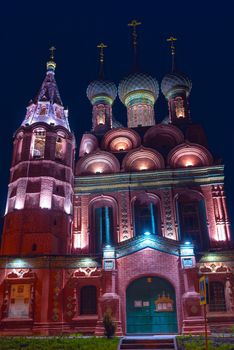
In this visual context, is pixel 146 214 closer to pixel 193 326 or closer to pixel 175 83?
pixel 193 326

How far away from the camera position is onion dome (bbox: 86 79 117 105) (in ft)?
108

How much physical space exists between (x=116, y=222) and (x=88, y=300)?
223 inches

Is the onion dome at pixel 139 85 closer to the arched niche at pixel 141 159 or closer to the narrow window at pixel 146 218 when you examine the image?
the arched niche at pixel 141 159

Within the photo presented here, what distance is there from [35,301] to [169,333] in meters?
7.26

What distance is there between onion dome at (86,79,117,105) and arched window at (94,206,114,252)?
11.8m

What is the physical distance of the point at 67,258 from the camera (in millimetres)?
20875

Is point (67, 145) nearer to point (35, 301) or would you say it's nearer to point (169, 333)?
point (35, 301)

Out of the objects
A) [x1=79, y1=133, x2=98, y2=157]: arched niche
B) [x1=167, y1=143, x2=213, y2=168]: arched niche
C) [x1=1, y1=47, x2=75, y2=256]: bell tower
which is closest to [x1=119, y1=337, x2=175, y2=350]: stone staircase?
[x1=1, y1=47, x2=75, y2=256]: bell tower

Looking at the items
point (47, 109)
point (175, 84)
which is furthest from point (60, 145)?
point (175, 84)

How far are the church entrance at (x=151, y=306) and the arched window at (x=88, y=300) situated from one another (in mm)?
2046

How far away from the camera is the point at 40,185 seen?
78.0 ft

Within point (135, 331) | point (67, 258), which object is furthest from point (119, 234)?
point (135, 331)

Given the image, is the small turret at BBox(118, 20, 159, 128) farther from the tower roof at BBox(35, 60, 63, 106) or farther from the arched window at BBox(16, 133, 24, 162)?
the arched window at BBox(16, 133, 24, 162)

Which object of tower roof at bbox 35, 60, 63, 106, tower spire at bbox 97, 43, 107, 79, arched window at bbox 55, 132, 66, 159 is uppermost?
tower spire at bbox 97, 43, 107, 79
